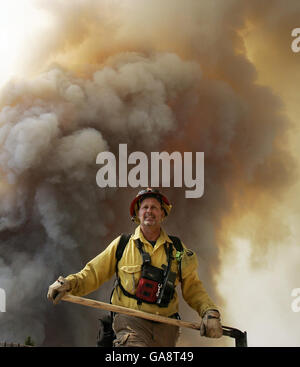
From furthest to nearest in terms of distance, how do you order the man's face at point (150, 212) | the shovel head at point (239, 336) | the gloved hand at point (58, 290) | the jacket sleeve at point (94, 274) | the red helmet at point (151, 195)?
the red helmet at point (151, 195) → the man's face at point (150, 212) → the shovel head at point (239, 336) → the jacket sleeve at point (94, 274) → the gloved hand at point (58, 290)

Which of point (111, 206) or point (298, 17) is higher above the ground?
point (298, 17)

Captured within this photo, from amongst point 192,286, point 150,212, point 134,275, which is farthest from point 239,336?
point 150,212

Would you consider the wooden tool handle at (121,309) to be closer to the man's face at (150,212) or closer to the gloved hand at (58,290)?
the gloved hand at (58,290)

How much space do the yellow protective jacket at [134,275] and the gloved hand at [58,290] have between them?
0.14 metres

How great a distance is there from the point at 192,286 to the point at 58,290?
4.28 feet

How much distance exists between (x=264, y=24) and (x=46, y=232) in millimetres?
9680

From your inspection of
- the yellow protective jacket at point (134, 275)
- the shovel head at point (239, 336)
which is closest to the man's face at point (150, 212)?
the yellow protective jacket at point (134, 275)

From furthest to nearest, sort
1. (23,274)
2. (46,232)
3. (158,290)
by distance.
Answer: (46,232) → (23,274) → (158,290)

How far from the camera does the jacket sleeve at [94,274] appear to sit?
11.7ft

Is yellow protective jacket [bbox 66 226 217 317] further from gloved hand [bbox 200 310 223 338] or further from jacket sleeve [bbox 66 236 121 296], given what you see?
gloved hand [bbox 200 310 223 338]

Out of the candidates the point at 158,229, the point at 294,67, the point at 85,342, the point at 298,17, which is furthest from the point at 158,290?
the point at 298,17

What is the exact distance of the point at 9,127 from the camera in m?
12.2

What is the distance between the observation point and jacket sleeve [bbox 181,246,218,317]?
3.75 meters

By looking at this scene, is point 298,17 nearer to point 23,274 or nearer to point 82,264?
point 82,264
